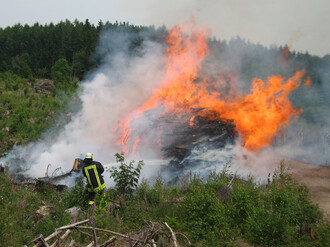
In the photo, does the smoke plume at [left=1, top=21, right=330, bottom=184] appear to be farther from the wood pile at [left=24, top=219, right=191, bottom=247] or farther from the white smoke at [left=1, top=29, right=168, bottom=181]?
the wood pile at [left=24, top=219, right=191, bottom=247]

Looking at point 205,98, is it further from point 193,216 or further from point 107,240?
point 107,240

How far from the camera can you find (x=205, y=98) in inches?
554

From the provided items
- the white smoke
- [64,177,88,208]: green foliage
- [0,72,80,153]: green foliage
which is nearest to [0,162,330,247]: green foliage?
[64,177,88,208]: green foliage

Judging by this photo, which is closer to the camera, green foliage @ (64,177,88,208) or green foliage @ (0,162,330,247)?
green foliage @ (0,162,330,247)

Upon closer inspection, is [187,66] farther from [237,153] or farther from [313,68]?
[313,68]

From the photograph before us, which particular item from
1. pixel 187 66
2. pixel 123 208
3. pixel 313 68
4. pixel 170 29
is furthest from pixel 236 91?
pixel 313 68

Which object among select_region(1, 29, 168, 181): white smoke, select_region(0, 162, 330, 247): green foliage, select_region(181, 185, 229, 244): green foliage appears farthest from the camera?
select_region(1, 29, 168, 181): white smoke

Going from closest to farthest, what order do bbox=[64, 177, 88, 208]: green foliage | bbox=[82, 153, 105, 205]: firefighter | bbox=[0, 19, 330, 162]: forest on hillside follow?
bbox=[82, 153, 105, 205]: firefighter, bbox=[64, 177, 88, 208]: green foliage, bbox=[0, 19, 330, 162]: forest on hillside

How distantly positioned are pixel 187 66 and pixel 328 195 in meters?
9.35

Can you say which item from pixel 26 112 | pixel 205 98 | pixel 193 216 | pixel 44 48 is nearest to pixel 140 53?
pixel 205 98

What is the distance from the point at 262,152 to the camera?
1402cm

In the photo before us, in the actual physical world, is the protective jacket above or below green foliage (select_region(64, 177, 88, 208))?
above

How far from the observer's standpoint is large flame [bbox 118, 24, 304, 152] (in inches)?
504

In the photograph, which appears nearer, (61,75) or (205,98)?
(205,98)
